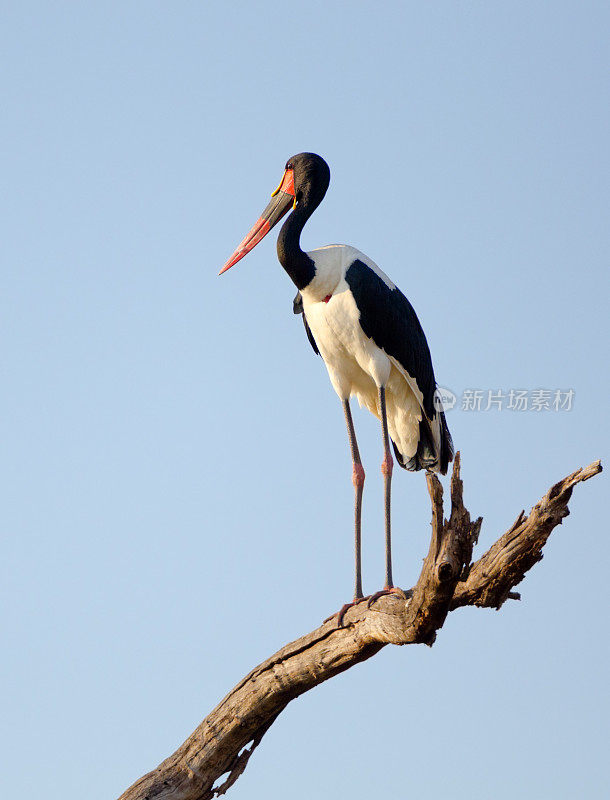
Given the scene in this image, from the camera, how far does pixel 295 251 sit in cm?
711

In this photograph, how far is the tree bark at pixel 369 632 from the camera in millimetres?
4320

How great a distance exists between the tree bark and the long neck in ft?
7.92

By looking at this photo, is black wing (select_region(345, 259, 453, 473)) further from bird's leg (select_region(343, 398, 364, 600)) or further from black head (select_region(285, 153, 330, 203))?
black head (select_region(285, 153, 330, 203))

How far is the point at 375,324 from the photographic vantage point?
704 centimetres

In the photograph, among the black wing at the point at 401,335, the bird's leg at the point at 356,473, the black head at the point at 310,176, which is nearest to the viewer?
the black wing at the point at 401,335

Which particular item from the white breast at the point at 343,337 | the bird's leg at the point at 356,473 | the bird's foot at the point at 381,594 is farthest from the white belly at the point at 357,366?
the bird's foot at the point at 381,594

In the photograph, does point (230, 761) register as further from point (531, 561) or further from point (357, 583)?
point (531, 561)

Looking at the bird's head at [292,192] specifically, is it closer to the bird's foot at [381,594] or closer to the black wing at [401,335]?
the black wing at [401,335]

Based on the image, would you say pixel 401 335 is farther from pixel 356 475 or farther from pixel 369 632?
pixel 369 632

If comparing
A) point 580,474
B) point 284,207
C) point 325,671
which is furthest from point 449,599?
point 284,207

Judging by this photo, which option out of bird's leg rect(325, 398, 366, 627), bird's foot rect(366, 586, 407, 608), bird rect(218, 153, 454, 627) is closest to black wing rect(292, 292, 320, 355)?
bird rect(218, 153, 454, 627)

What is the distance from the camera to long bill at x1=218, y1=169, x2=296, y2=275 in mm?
7695

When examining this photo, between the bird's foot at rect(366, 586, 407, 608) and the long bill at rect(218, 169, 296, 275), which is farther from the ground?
the long bill at rect(218, 169, 296, 275)

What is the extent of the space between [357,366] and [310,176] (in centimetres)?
144
